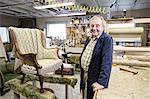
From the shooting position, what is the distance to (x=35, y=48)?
382 centimetres

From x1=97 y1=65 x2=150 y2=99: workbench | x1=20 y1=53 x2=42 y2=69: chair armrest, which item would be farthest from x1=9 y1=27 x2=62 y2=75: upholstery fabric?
x1=97 y1=65 x2=150 y2=99: workbench

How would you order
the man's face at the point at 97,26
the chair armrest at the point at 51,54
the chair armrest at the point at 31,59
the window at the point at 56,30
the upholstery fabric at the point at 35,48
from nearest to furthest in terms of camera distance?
the man's face at the point at 97,26
the chair armrest at the point at 31,59
the upholstery fabric at the point at 35,48
the chair armrest at the point at 51,54
the window at the point at 56,30

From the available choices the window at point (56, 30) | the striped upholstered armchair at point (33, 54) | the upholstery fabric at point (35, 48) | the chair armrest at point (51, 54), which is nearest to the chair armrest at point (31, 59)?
the striped upholstered armchair at point (33, 54)

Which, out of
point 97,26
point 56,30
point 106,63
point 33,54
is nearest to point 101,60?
point 106,63

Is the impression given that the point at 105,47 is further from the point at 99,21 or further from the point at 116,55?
the point at 116,55

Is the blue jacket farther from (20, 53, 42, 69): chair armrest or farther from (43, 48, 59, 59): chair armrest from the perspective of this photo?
(43, 48, 59, 59): chair armrest

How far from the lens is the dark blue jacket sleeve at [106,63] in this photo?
162 centimetres

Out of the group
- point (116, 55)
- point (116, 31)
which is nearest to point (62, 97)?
point (116, 55)

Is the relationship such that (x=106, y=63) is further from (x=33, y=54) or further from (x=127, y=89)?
(x=33, y=54)

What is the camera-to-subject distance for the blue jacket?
166 centimetres

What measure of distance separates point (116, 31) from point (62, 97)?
6.56ft

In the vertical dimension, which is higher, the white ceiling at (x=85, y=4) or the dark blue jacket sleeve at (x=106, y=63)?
the white ceiling at (x=85, y=4)

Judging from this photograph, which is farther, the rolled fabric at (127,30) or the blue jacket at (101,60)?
the rolled fabric at (127,30)

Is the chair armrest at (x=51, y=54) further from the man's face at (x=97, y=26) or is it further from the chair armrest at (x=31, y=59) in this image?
the man's face at (x=97, y=26)
